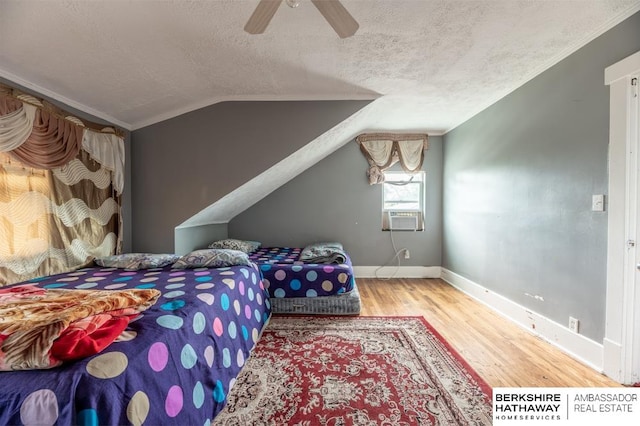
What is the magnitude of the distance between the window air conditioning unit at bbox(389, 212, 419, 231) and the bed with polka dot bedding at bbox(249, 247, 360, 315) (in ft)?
5.69

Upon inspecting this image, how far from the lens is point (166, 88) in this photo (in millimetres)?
2420

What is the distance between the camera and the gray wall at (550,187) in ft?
5.97

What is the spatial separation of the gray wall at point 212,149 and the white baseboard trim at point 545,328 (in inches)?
99.2

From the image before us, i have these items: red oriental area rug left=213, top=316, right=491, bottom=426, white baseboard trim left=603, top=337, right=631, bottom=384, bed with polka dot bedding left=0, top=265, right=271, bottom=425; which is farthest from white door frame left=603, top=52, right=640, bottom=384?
bed with polka dot bedding left=0, top=265, right=271, bottom=425

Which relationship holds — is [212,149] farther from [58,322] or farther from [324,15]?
[58,322]

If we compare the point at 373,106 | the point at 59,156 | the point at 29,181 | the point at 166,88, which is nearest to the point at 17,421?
the point at 29,181

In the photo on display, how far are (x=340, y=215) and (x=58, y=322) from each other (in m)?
3.48

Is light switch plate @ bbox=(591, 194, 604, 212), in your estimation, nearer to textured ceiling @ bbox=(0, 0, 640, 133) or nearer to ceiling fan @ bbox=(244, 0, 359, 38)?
textured ceiling @ bbox=(0, 0, 640, 133)

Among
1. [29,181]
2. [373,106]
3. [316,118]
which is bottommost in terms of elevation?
[29,181]

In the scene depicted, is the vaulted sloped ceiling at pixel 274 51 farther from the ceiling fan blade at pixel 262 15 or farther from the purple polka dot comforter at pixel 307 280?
the purple polka dot comforter at pixel 307 280

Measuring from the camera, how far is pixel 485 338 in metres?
2.25

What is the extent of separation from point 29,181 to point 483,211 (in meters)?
4.23

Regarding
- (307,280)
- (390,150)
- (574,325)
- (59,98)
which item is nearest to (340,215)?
(390,150)

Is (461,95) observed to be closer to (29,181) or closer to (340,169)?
(340,169)
